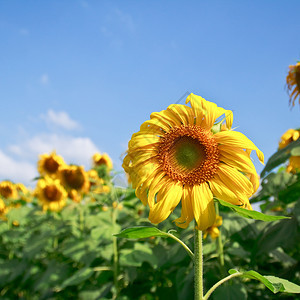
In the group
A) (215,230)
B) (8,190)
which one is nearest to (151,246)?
(215,230)

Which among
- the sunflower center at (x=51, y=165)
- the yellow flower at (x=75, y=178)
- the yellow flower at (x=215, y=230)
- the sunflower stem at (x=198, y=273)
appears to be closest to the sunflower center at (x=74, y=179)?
the yellow flower at (x=75, y=178)

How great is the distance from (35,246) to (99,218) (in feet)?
3.32

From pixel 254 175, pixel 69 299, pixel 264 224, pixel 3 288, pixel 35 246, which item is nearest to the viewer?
pixel 254 175

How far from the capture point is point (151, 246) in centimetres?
304

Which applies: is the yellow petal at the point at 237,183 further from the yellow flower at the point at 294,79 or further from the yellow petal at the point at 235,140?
the yellow flower at the point at 294,79

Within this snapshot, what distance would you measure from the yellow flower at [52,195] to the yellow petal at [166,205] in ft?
12.5

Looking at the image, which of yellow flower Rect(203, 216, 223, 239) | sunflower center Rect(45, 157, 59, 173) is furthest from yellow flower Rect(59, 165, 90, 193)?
yellow flower Rect(203, 216, 223, 239)

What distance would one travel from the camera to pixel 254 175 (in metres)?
1.26

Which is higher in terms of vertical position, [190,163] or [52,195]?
[52,195]

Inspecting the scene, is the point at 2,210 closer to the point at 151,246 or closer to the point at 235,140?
the point at 151,246

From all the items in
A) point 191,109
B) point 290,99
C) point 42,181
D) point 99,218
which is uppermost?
point 42,181

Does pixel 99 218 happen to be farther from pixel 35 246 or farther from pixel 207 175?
pixel 207 175

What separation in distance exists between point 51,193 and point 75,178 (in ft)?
1.37

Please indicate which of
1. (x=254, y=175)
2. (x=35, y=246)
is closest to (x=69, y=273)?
Answer: (x=35, y=246)
